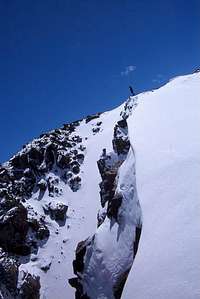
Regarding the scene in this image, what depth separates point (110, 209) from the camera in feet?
89.2

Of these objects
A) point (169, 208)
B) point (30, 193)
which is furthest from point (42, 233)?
point (169, 208)

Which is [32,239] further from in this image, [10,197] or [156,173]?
[156,173]

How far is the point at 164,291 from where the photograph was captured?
46.7ft

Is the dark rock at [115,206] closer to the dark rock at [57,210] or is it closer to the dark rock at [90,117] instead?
the dark rock at [57,210]

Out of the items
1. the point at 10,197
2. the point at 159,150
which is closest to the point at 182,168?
the point at 159,150

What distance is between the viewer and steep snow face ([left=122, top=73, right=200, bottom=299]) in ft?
47.6

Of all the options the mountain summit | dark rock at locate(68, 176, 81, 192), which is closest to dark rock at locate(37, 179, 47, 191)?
the mountain summit

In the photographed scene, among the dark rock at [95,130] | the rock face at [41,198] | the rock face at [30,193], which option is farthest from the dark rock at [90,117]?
the dark rock at [95,130]

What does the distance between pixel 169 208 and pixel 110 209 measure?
30.4 ft

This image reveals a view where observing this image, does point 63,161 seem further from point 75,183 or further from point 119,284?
point 119,284

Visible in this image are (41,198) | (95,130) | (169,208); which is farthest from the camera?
(95,130)

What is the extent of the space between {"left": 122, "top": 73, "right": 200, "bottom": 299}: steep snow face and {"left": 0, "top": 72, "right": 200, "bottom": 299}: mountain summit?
0.20ft

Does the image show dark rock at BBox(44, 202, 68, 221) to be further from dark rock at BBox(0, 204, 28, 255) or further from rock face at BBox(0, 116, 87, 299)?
dark rock at BBox(0, 204, 28, 255)

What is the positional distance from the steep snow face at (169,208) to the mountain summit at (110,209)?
60 mm
